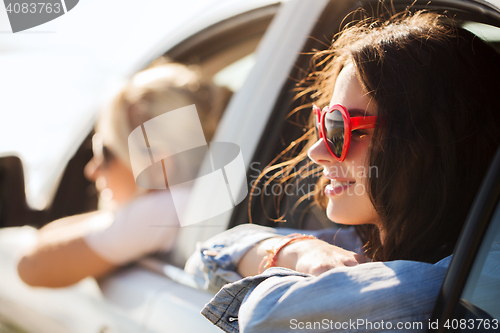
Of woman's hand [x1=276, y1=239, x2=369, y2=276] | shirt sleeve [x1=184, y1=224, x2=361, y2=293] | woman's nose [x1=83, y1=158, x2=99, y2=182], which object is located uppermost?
woman's nose [x1=83, y1=158, x2=99, y2=182]

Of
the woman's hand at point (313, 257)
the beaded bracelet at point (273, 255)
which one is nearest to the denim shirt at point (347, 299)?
the woman's hand at point (313, 257)

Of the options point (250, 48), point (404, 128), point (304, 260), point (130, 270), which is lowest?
point (130, 270)

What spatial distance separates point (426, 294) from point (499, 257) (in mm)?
157

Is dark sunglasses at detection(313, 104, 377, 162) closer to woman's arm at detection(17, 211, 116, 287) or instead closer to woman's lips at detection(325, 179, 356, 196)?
woman's lips at detection(325, 179, 356, 196)

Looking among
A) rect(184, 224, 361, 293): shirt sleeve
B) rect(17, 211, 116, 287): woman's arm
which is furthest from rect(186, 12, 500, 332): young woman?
rect(17, 211, 116, 287): woman's arm

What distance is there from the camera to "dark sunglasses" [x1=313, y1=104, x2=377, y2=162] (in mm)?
1188

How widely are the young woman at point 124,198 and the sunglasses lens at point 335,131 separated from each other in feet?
2.62

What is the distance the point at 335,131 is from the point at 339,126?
0.08 ft

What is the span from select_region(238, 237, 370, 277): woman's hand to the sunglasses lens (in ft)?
0.93

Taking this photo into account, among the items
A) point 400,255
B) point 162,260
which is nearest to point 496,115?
point 400,255

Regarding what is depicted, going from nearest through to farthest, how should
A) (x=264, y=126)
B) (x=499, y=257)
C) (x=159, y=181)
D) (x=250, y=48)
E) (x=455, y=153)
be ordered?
(x=499, y=257) → (x=455, y=153) → (x=264, y=126) → (x=159, y=181) → (x=250, y=48)

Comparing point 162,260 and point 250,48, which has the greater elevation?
point 250,48

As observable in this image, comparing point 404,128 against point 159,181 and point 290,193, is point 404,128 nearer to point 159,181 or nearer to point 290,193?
point 290,193

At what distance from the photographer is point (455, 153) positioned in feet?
3.69
